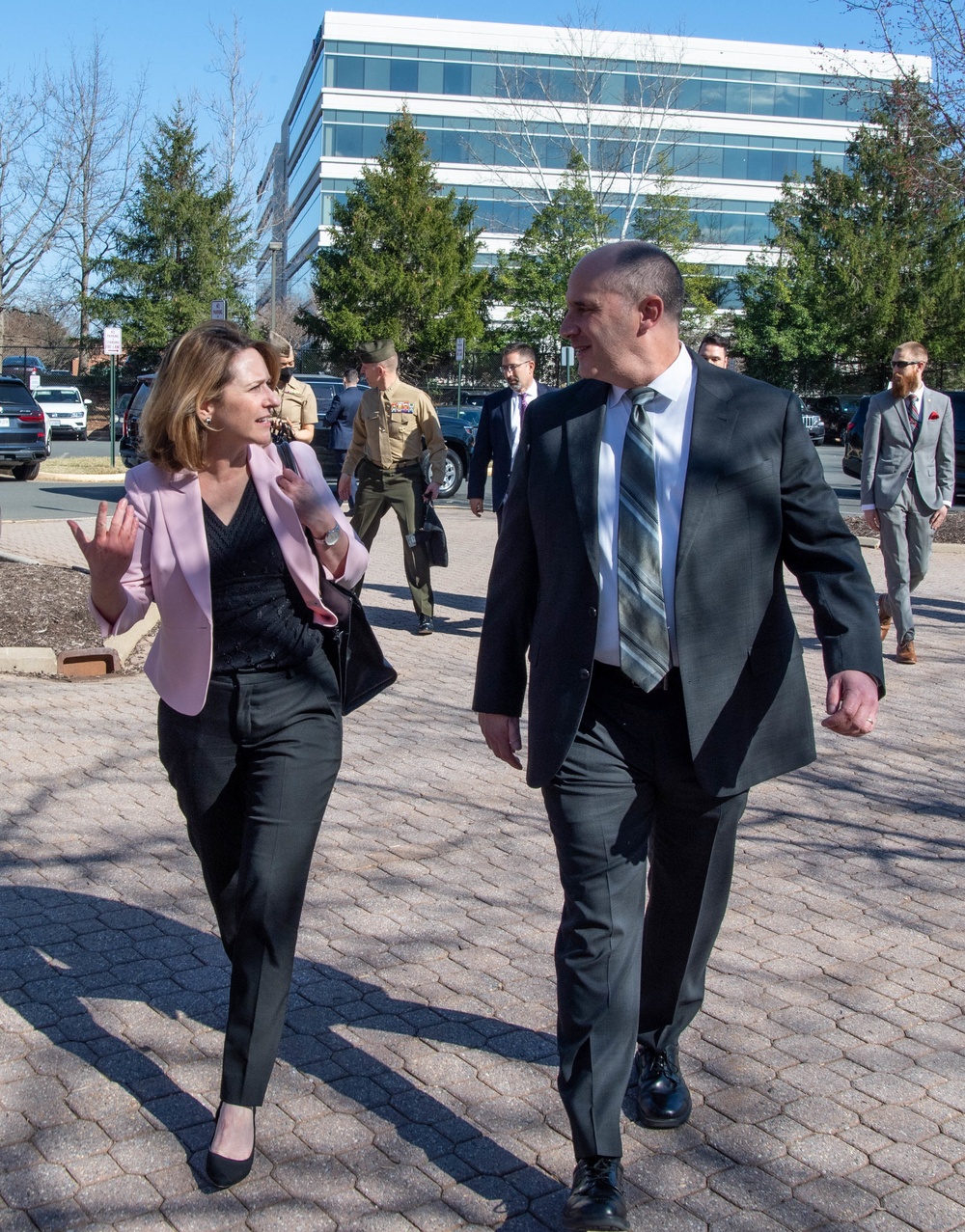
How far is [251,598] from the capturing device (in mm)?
3223

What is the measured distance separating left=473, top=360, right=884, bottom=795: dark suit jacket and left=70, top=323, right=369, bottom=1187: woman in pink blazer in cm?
55

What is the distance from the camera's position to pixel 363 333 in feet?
143

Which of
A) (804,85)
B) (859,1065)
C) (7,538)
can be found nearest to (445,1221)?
(859,1065)

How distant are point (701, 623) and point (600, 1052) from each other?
975 mm

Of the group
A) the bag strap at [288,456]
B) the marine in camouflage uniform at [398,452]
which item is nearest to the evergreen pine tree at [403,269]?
the marine in camouflage uniform at [398,452]

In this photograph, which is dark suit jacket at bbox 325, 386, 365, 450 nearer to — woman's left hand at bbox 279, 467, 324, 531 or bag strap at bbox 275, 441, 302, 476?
bag strap at bbox 275, 441, 302, 476

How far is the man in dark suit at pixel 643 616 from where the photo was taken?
2916 mm

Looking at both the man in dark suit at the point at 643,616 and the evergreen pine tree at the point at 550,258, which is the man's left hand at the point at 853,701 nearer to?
the man in dark suit at the point at 643,616

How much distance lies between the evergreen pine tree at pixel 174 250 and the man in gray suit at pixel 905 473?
38.7 metres

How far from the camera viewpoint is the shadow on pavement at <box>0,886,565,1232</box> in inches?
125

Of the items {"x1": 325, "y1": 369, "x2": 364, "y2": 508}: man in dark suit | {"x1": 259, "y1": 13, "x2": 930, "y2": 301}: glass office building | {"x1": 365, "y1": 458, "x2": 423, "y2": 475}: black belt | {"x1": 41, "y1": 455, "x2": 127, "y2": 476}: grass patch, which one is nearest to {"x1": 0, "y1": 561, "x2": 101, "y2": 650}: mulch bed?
{"x1": 365, "y1": 458, "x2": 423, "y2": 475}: black belt

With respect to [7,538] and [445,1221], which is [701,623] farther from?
[7,538]

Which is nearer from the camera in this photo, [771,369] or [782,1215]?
[782,1215]

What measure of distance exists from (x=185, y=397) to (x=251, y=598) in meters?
0.52
